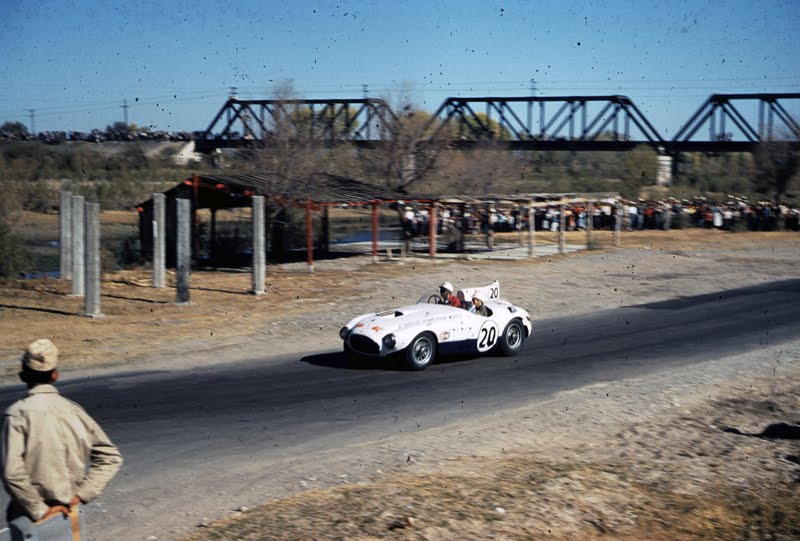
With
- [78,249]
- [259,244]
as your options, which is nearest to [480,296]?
[259,244]

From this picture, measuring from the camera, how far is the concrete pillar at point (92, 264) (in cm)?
1945

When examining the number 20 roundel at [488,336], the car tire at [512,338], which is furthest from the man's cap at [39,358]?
the car tire at [512,338]

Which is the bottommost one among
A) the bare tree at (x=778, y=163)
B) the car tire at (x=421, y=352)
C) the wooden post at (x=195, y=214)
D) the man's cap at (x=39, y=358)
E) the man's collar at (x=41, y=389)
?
the car tire at (x=421, y=352)

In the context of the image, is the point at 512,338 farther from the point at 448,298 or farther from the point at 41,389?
the point at 41,389

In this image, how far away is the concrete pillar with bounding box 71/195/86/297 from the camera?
74.0 feet

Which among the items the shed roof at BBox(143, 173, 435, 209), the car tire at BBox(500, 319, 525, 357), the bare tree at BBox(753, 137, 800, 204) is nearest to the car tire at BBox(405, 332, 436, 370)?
the car tire at BBox(500, 319, 525, 357)

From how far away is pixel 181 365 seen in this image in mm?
15094

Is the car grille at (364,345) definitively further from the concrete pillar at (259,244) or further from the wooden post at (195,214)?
the wooden post at (195,214)

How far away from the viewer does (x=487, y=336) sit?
15445 mm

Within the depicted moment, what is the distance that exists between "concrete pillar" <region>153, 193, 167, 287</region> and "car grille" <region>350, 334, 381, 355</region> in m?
11.0

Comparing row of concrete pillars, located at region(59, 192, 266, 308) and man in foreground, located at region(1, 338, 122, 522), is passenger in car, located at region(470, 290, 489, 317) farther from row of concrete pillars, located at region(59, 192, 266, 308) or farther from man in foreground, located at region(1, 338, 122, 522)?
man in foreground, located at region(1, 338, 122, 522)

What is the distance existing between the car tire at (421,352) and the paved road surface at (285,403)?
0.18m

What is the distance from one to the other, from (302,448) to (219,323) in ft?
34.0

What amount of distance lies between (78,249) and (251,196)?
746 centimetres
